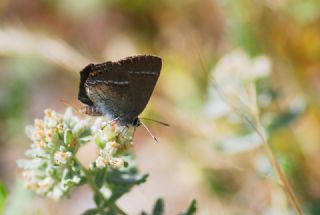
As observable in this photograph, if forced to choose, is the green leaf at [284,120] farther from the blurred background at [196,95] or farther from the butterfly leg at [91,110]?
the butterfly leg at [91,110]

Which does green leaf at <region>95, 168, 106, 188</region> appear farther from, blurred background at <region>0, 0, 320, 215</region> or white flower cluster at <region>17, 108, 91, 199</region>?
blurred background at <region>0, 0, 320, 215</region>

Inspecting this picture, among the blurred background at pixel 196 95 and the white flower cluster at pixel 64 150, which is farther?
the blurred background at pixel 196 95

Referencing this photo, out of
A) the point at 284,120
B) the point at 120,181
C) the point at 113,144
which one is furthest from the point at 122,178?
the point at 284,120

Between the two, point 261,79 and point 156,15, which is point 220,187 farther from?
point 156,15

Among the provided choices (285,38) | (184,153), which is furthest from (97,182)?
(285,38)

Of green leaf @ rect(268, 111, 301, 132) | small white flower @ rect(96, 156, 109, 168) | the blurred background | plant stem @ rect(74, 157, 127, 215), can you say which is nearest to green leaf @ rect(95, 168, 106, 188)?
plant stem @ rect(74, 157, 127, 215)

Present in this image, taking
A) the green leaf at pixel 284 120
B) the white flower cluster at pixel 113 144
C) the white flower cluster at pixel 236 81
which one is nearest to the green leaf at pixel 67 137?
the white flower cluster at pixel 113 144
